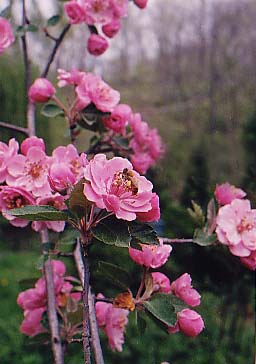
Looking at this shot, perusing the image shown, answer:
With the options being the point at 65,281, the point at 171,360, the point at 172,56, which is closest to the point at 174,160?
the point at 172,56

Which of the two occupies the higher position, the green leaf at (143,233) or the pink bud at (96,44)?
the pink bud at (96,44)

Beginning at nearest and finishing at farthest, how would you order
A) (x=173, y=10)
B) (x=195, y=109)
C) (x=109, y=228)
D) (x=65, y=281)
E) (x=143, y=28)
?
(x=109, y=228), (x=65, y=281), (x=195, y=109), (x=173, y=10), (x=143, y=28)

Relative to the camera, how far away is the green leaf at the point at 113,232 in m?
0.66

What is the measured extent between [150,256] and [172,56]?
9958 mm

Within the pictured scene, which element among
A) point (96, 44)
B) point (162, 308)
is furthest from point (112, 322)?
point (96, 44)

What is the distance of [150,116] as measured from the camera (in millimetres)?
9586

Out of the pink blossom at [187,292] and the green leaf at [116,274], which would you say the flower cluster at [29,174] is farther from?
the pink blossom at [187,292]

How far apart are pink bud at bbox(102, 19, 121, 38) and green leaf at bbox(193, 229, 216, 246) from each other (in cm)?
53

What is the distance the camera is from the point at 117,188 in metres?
0.65

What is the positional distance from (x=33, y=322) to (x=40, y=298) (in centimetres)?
7

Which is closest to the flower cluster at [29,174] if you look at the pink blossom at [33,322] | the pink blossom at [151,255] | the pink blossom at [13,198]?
the pink blossom at [13,198]

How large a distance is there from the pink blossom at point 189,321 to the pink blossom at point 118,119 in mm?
472

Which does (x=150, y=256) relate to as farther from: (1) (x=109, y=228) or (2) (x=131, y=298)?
(1) (x=109, y=228)

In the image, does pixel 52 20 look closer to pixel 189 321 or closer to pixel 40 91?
pixel 40 91
